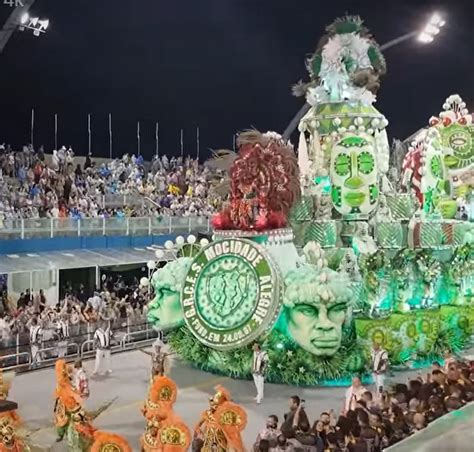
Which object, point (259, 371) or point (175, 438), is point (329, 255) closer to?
point (259, 371)

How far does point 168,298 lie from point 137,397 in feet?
8.64

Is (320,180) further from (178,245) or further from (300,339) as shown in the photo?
(300,339)

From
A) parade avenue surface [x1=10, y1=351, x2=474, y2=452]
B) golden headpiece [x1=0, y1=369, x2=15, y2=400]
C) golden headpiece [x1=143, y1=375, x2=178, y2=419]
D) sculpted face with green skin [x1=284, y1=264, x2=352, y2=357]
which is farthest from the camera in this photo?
sculpted face with green skin [x1=284, y1=264, x2=352, y2=357]

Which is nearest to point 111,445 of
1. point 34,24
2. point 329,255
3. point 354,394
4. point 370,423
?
point 370,423

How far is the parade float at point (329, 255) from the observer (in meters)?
13.2

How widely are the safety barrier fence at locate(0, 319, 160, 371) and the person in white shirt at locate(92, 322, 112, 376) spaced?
883mm

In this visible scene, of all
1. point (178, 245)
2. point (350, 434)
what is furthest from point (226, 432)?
point (178, 245)

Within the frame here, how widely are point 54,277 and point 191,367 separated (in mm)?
6946

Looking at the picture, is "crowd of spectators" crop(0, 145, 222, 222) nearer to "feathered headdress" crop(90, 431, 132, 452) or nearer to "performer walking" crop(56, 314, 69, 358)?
"performer walking" crop(56, 314, 69, 358)

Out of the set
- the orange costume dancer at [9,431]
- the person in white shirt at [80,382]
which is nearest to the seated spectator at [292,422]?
the orange costume dancer at [9,431]

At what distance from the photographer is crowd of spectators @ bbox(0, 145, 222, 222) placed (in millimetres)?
22281

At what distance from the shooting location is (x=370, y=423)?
796 centimetres

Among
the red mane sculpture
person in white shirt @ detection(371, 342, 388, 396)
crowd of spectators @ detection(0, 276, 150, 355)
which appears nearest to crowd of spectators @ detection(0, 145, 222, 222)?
crowd of spectators @ detection(0, 276, 150, 355)

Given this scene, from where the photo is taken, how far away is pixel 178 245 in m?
15.7
